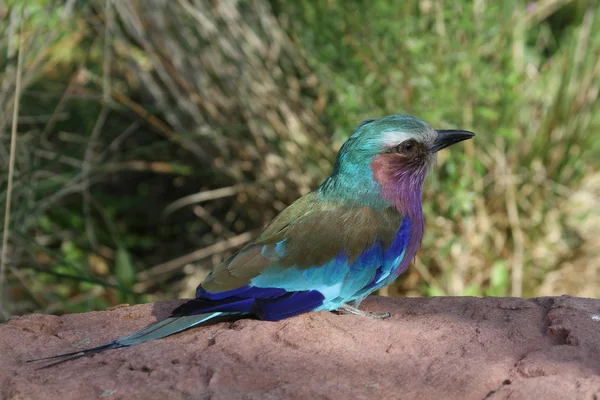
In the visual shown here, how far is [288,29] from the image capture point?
188 inches

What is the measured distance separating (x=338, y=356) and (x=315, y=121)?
2440 millimetres

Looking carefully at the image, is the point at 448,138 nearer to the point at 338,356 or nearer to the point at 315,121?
the point at 338,356

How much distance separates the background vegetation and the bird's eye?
108 cm

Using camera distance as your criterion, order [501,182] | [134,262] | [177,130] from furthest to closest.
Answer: [134,262], [177,130], [501,182]

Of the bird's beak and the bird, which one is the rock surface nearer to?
the bird

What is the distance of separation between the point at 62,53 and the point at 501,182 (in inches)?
119

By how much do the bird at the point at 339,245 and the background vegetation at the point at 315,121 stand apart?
1.14 metres

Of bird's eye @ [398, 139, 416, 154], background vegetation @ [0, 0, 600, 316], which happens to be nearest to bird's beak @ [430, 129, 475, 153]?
bird's eye @ [398, 139, 416, 154]

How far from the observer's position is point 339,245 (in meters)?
2.80

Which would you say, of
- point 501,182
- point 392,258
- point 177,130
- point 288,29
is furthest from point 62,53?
point 392,258

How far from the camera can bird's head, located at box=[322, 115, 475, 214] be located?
2990 mm

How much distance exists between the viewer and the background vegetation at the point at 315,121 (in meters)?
4.30

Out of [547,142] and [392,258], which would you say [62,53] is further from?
[392,258]

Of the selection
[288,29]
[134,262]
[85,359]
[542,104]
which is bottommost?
[134,262]
